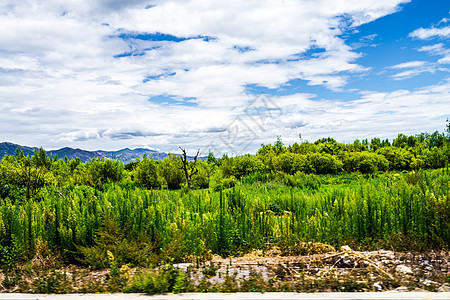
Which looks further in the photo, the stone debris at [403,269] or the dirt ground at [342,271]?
the stone debris at [403,269]

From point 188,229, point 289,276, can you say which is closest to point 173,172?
point 188,229

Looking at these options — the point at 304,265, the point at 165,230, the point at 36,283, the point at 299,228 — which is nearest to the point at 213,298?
the point at 304,265

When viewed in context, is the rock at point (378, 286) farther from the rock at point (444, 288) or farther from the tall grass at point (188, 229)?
the tall grass at point (188, 229)

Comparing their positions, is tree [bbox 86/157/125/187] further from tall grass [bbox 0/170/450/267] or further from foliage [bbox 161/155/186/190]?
tall grass [bbox 0/170/450/267]

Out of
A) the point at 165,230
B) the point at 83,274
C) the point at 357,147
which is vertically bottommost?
the point at 83,274

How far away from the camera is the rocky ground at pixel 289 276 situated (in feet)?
9.30

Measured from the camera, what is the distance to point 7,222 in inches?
167

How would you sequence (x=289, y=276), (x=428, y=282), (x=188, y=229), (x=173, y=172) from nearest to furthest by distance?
(x=428, y=282), (x=289, y=276), (x=188, y=229), (x=173, y=172)

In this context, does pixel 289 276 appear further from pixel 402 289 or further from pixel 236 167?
pixel 236 167

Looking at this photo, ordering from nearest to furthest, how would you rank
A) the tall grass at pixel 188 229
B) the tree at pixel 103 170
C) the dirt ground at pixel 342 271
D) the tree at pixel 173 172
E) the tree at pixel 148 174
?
the dirt ground at pixel 342 271
the tall grass at pixel 188 229
the tree at pixel 103 170
the tree at pixel 148 174
the tree at pixel 173 172

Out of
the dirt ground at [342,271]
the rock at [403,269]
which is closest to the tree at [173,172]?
the dirt ground at [342,271]

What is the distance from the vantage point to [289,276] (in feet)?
10.3

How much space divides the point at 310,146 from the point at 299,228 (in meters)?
22.3

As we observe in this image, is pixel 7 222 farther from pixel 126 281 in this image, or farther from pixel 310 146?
pixel 310 146
